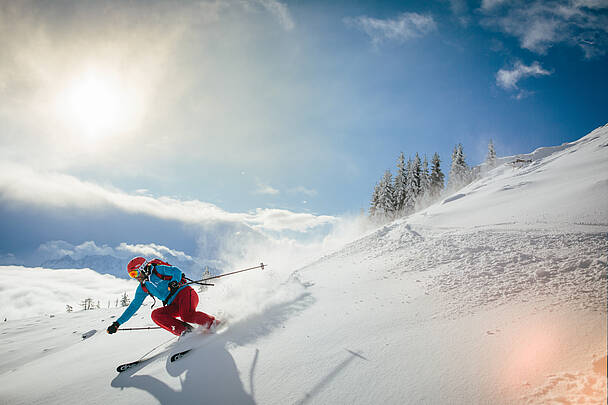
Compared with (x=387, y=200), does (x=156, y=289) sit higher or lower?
lower

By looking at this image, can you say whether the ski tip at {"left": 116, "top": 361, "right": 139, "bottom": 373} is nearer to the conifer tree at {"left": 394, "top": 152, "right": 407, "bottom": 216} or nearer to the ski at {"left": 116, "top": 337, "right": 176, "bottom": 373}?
the ski at {"left": 116, "top": 337, "right": 176, "bottom": 373}

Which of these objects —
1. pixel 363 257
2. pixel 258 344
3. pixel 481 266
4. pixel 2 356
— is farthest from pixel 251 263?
pixel 481 266

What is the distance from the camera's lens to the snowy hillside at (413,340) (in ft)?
8.39

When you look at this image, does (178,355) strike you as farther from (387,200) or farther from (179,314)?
(387,200)

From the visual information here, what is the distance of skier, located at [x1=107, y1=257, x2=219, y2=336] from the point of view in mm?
5473

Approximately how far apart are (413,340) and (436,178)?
50.2m

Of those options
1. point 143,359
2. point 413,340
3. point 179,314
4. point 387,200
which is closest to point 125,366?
point 143,359

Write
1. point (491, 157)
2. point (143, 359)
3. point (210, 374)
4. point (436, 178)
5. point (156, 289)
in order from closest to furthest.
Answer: point (210, 374) → point (143, 359) → point (156, 289) → point (436, 178) → point (491, 157)

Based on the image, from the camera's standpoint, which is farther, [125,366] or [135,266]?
[135,266]

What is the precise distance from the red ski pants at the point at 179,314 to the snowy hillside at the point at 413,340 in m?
0.43

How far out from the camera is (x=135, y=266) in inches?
227

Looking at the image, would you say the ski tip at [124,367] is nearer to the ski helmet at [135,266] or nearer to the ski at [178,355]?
the ski at [178,355]

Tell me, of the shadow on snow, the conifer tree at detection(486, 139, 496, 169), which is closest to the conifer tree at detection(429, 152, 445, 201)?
the conifer tree at detection(486, 139, 496, 169)

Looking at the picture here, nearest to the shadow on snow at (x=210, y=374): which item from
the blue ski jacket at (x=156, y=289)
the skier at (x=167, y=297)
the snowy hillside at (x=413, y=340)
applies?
the snowy hillside at (x=413, y=340)
